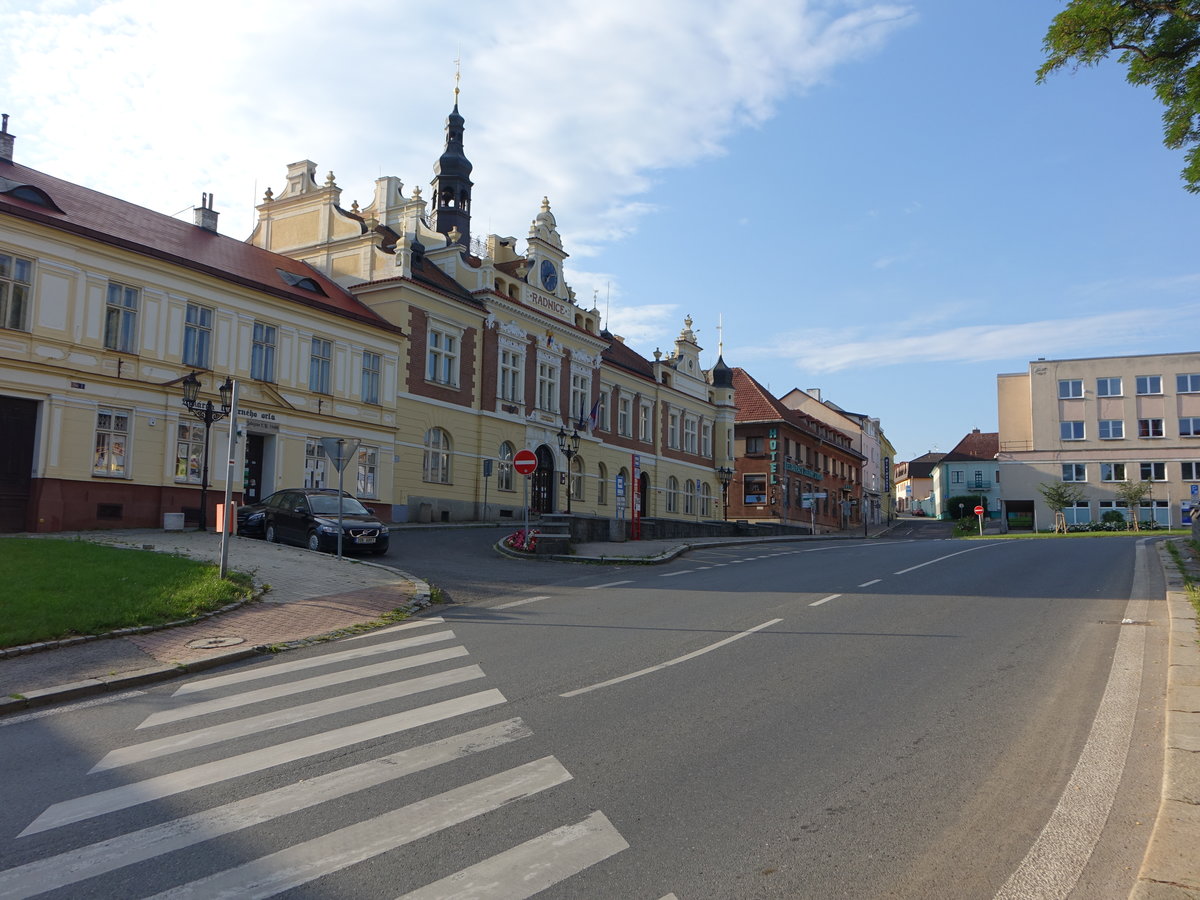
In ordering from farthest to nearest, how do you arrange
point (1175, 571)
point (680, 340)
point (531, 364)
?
point (680, 340)
point (531, 364)
point (1175, 571)

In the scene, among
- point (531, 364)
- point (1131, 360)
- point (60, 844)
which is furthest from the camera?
point (1131, 360)

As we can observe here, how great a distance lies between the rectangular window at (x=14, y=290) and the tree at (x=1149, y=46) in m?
23.7

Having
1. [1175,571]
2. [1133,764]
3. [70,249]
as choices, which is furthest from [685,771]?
[70,249]

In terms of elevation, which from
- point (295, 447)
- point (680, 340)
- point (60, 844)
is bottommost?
point (60, 844)

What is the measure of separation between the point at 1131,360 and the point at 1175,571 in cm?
6319

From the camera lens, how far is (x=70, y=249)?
82.2 feet

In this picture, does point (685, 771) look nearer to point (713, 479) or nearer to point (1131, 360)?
point (713, 479)

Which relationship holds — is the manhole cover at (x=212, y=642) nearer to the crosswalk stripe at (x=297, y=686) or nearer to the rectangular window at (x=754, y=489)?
the crosswalk stripe at (x=297, y=686)

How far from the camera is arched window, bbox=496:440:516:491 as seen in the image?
40531 millimetres

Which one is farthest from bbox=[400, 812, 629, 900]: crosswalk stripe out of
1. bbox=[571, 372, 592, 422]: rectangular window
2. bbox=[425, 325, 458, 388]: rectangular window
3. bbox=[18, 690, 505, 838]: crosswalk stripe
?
bbox=[571, 372, 592, 422]: rectangular window

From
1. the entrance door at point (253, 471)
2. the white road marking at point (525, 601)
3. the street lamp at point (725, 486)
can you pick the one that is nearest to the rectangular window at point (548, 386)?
the street lamp at point (725, 486)

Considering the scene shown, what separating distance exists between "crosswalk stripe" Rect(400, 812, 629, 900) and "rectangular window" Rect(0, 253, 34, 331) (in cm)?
2390

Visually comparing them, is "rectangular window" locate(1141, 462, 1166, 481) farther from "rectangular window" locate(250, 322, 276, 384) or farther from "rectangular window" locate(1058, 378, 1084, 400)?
"rectangular window" locate(250, 322, 276, 384)

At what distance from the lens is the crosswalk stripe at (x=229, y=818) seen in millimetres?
4930
